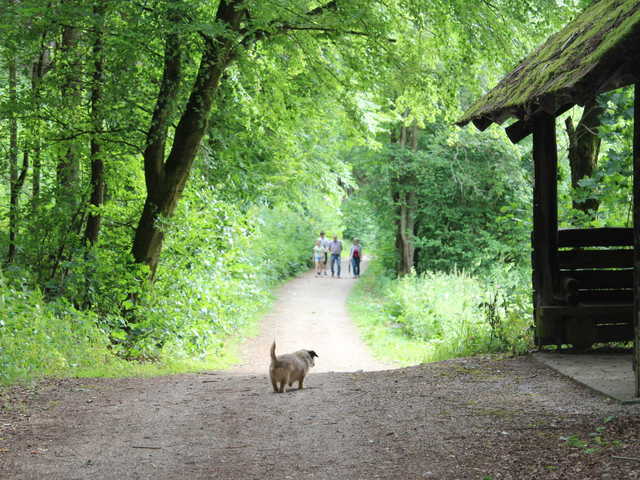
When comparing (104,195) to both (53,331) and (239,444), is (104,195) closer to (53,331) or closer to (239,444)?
(53,331)

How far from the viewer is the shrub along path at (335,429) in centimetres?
538

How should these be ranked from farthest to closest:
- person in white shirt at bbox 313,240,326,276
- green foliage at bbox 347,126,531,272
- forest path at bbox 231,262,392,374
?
person in white shirt at bbox 313,240,326,276 → green foliage at bbox 347,126,531,272 → forest path at bbox 231,262,392,374

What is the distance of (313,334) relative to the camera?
65.7 ft

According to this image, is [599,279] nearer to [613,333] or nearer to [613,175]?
[613,333]

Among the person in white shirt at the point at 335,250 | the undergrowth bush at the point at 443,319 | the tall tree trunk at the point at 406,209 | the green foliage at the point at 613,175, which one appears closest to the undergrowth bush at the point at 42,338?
the undergrowth bush at the point at 443,319

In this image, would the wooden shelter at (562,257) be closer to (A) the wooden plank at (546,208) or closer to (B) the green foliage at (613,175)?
(A) the wooden plank at (546,208)

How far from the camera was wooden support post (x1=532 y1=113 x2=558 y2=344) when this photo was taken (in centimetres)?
974

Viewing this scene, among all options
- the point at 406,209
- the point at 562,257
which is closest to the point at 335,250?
the point at 406,209

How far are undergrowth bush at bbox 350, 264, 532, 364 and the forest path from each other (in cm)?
54

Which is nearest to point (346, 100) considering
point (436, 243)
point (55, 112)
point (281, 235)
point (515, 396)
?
point (55, 112)

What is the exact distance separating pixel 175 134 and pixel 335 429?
28.6 feet

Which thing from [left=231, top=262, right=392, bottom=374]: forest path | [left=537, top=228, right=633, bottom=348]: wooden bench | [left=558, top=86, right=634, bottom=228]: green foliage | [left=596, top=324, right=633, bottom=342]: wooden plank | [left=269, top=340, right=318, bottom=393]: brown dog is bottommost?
[left=231, top=262, right=392, bottom=374]: forest path

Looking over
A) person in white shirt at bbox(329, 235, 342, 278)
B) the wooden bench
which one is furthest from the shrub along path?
person in white shirt at bbox(329, 235, 342, 278)

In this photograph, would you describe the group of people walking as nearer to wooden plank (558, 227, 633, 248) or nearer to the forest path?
the forest path
